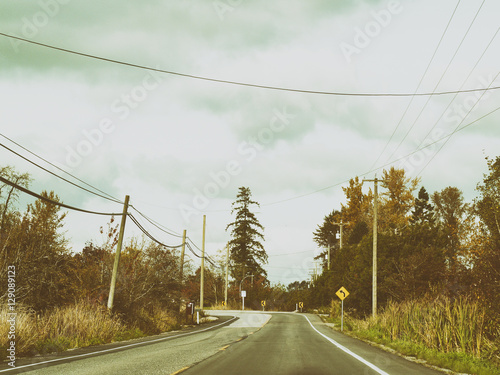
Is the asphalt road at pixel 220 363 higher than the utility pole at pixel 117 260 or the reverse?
the reverse

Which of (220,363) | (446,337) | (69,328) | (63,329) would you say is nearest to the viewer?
(220,363)

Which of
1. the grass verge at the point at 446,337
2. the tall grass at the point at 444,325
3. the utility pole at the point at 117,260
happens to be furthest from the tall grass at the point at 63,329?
the tall grass at the point at 444,325

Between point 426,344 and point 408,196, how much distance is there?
53149 mm

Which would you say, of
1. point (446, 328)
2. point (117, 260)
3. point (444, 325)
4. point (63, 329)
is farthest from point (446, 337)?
point (117, 260)

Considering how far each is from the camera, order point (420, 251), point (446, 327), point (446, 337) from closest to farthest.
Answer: point (446, 337) → point (446, 327) → point (420, 251)

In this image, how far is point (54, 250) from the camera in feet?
70.8

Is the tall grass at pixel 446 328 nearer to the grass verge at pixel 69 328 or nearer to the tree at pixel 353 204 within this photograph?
the grass verge at pixel 69 328

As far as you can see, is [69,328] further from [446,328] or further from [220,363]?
[446,328]

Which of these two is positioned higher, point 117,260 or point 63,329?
point 117,260

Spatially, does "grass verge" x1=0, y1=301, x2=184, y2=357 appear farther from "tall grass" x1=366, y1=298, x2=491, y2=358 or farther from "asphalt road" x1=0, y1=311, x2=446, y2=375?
"tall grass" x1=366, y1=298, x2=491, y2=358

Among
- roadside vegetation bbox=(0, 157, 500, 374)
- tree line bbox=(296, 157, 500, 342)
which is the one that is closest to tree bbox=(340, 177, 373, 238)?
tree line bbox=(296, 157, 500, 342)

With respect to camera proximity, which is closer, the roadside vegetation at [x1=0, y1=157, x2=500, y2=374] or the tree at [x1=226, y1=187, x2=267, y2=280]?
the roadside vegetation at [x1=0, y1=157, x2=500, y2=374]

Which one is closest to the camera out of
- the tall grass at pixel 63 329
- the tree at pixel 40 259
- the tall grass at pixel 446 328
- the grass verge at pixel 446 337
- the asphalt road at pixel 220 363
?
the asphalt road at pixel 220 363

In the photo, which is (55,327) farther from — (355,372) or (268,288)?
(268,288)
